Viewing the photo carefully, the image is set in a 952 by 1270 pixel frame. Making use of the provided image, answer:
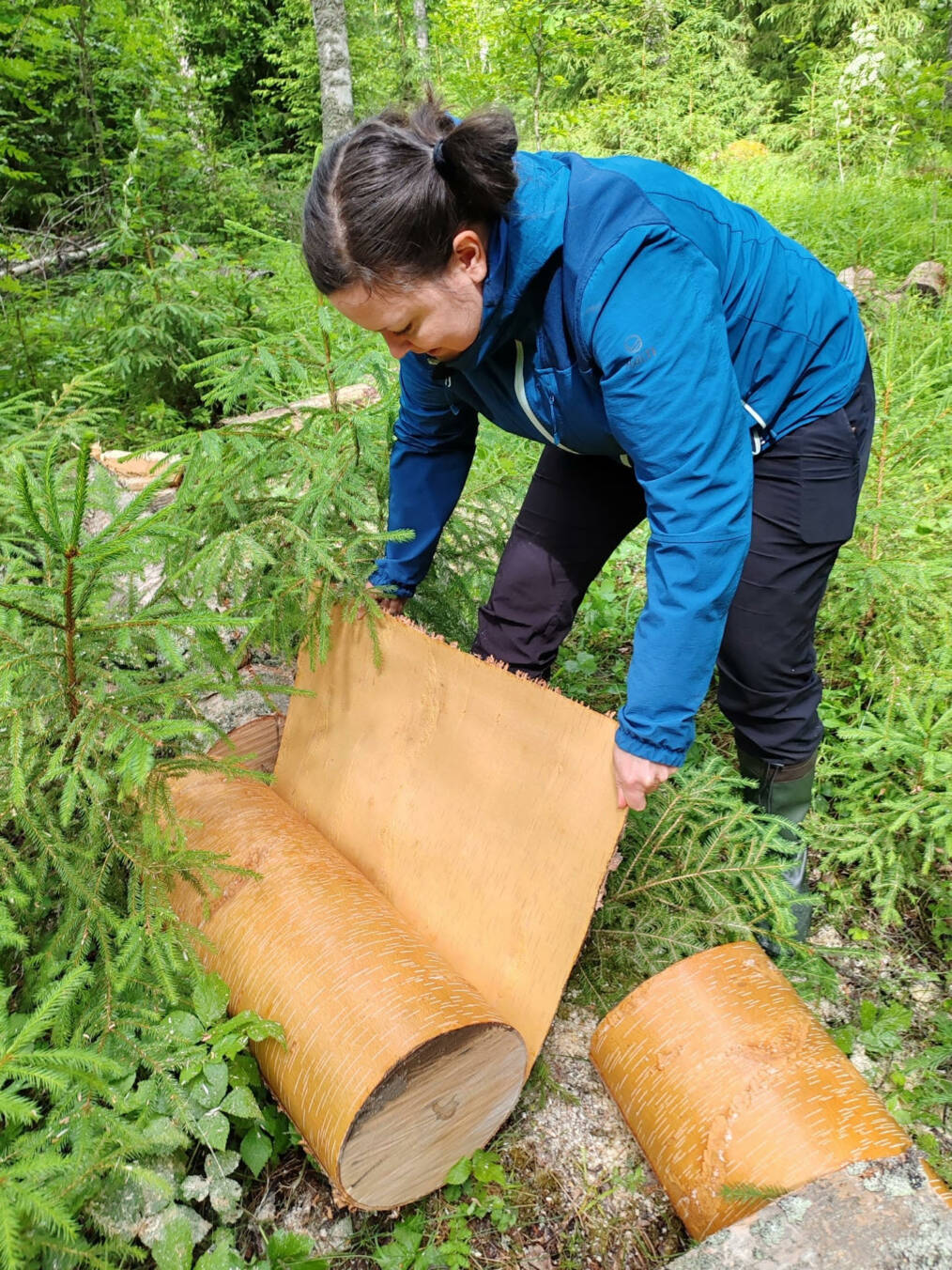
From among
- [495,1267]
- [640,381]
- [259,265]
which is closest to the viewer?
[640,381]

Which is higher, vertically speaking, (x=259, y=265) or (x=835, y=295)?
(x=835, y=295)

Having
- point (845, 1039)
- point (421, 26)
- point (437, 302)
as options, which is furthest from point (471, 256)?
point (421, 26)

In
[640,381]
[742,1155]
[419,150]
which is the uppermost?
[419,150]

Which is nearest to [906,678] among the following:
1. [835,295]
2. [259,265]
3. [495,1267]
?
[835,295]

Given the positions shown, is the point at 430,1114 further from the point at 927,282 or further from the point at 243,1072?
the point at 927,282

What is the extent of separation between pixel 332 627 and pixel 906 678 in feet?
6.36

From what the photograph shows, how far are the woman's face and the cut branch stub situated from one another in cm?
117

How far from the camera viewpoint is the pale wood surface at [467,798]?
174cm

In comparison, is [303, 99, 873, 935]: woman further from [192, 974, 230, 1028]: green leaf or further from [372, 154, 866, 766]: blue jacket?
[192, 974, 230, 1028]: green leaf

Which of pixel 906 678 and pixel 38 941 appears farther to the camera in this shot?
pixel 906 678

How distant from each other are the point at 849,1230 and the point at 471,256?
1763 millimetres

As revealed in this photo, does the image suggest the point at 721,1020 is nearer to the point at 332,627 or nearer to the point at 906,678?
the point at 332,627

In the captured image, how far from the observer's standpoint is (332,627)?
2.36 meters

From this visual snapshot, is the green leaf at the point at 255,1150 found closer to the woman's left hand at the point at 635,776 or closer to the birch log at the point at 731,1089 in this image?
the birch log at the point at 731,1089
